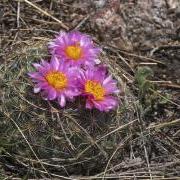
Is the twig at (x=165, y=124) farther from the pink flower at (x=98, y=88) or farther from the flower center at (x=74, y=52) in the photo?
the flower center at (x=74, y=52)

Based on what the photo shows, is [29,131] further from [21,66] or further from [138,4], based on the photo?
[138,4]

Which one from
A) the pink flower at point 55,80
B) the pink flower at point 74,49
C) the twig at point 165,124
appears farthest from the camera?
the twig at point 165,124

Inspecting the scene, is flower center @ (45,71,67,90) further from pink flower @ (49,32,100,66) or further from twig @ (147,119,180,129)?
twig @ (147,119,180,129)

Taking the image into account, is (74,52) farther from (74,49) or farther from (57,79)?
(57,79)

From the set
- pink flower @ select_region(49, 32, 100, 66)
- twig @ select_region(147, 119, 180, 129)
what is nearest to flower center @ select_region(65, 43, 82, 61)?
pink flower @ select_region(49, 32, 100, 66)

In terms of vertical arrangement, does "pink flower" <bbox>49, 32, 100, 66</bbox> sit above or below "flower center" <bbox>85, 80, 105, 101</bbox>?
above

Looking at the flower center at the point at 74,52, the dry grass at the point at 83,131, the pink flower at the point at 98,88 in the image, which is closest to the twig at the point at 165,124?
the dry grass at the point at 83,131
